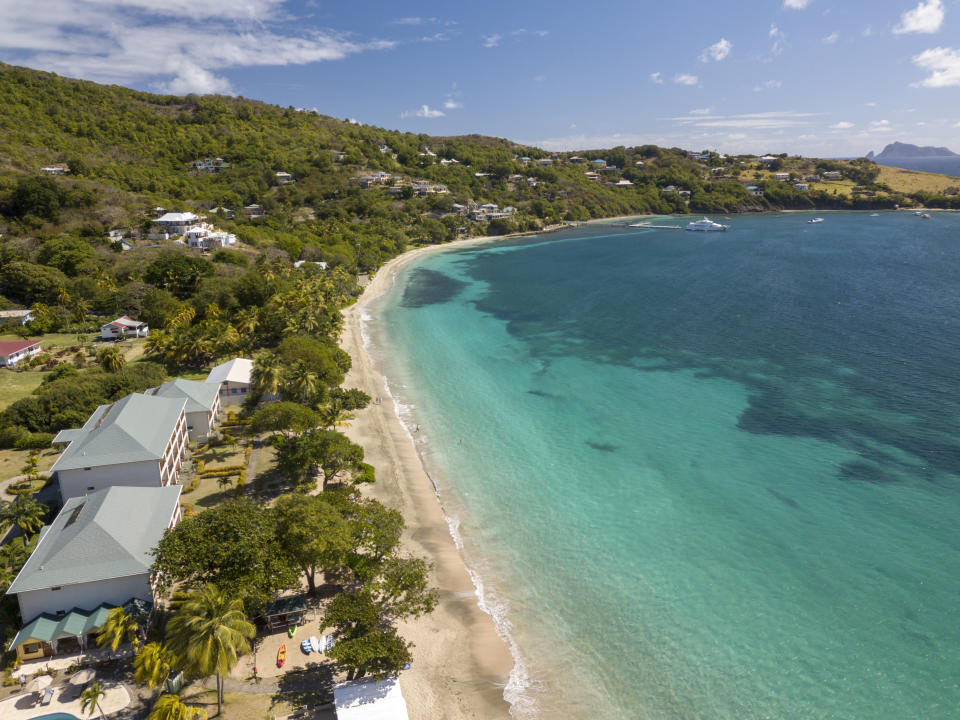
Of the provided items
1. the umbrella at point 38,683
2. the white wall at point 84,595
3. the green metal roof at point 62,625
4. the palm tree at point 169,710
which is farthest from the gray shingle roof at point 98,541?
the palm tree at point 169,710

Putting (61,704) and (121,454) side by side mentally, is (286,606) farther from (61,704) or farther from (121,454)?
(121,454)

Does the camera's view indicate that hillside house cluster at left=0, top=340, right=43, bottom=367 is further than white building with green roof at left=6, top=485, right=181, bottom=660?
Yes

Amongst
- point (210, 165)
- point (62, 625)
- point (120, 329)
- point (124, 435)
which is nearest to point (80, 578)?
point (62, 625)

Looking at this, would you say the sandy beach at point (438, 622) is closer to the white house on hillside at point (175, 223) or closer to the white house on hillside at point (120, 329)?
the white house on hillside at point (120, 329)

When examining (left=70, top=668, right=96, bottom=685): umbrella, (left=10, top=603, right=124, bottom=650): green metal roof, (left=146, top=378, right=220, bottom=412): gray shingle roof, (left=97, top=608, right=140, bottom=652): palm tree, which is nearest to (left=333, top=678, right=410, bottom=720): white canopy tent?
(left=97, top=608, right=140, bottom=652): palm tree

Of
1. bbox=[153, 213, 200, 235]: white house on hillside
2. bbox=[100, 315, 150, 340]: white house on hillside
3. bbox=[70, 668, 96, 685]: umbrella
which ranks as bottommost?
bbox=[70, 668, 96, 685]: umbrella

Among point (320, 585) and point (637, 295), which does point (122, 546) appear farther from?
point (637, 295)

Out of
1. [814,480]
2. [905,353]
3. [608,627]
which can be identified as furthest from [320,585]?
[905,353]

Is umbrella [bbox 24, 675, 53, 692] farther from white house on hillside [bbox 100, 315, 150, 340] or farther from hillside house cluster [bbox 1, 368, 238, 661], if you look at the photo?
white house on hillside [bbox 100, 315, 150, 340]
